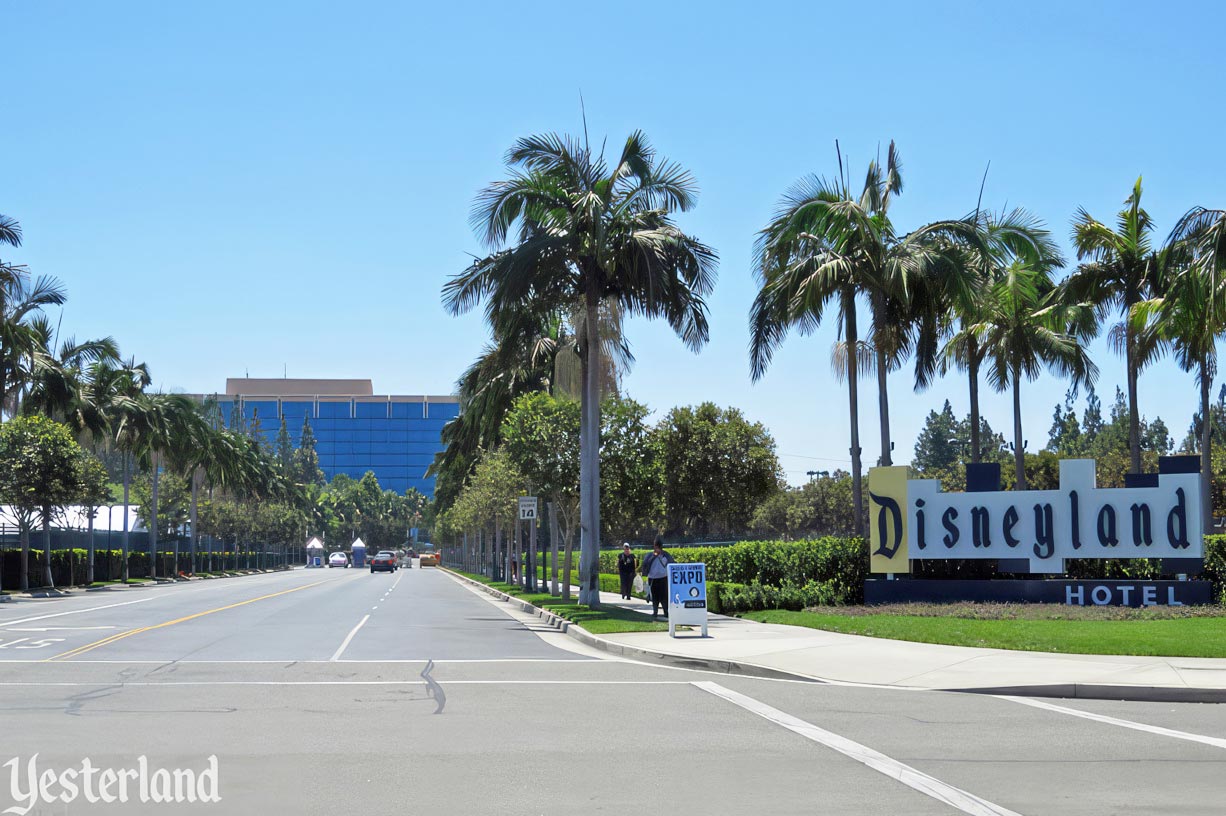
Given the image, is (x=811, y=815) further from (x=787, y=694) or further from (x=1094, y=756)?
(x=787, y=694)

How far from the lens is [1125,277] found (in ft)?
107

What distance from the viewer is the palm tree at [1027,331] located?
3155cm

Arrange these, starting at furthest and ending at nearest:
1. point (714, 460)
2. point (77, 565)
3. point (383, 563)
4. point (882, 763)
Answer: point (383, 563)
point (77, 565)
point (714, 460)
point (882, 763)

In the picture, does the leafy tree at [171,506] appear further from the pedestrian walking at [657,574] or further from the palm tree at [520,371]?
the pedestrian walking at [657,574]

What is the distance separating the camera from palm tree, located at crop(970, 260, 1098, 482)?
31547mm

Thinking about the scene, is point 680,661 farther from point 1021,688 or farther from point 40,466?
point 40,466

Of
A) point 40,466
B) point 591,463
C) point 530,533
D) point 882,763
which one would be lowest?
point 882,763

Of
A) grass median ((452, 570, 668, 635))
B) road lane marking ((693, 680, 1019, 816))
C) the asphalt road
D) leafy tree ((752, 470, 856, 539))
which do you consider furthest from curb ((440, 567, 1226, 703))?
leafy tree ((752, 470, 856, 539))

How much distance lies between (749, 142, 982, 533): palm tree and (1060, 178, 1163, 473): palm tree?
16.5ft

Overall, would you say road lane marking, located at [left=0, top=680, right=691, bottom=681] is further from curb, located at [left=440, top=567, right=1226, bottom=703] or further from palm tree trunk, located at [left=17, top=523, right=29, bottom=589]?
palm tree trunk, located at [left=17, top=523, right=29, bottom=589]

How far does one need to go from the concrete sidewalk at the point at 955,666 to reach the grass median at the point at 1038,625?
53 cm

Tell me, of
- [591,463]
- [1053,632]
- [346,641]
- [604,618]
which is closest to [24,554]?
[591,463]

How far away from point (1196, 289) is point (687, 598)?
10.5 m

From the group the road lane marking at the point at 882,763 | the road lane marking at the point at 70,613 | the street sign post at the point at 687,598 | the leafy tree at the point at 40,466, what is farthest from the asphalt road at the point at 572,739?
the leafy tree at the point at 40,466
